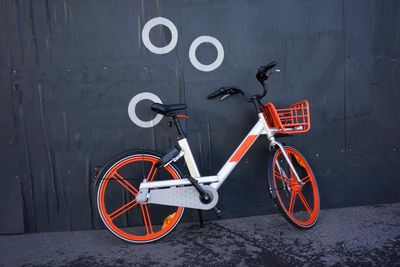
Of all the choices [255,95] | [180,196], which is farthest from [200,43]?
[180,196]

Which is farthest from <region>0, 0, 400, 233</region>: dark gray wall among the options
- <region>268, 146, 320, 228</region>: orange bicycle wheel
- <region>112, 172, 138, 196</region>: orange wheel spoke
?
<region>112, 172, 138, 196</region>: orange wheel spoke

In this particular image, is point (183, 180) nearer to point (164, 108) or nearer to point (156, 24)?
point (164, 108)

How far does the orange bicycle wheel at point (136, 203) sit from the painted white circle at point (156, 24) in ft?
3.21

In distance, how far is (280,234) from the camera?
302 centimetres

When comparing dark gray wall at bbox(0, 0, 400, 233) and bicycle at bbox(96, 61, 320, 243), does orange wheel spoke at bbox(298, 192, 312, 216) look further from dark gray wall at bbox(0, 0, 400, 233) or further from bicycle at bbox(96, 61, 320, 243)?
dark gray wall at bbox(0, 0, 400, 233)

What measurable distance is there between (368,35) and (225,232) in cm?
237

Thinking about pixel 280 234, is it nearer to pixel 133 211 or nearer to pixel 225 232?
pixel 225 232

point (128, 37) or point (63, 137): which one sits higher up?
point (128, 37)

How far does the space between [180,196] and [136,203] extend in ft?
1.43

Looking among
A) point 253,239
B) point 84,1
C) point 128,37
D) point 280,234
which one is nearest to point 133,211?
point 253,239

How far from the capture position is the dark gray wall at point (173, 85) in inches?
124

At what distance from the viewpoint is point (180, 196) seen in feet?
9.46

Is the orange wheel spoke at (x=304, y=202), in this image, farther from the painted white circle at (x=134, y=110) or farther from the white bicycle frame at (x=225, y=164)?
the painted white circle at (x=134, y=110)

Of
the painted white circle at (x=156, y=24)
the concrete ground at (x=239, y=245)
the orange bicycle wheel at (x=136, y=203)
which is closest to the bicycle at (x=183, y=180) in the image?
the orange bicycle wheel at (x=136, y=203)
